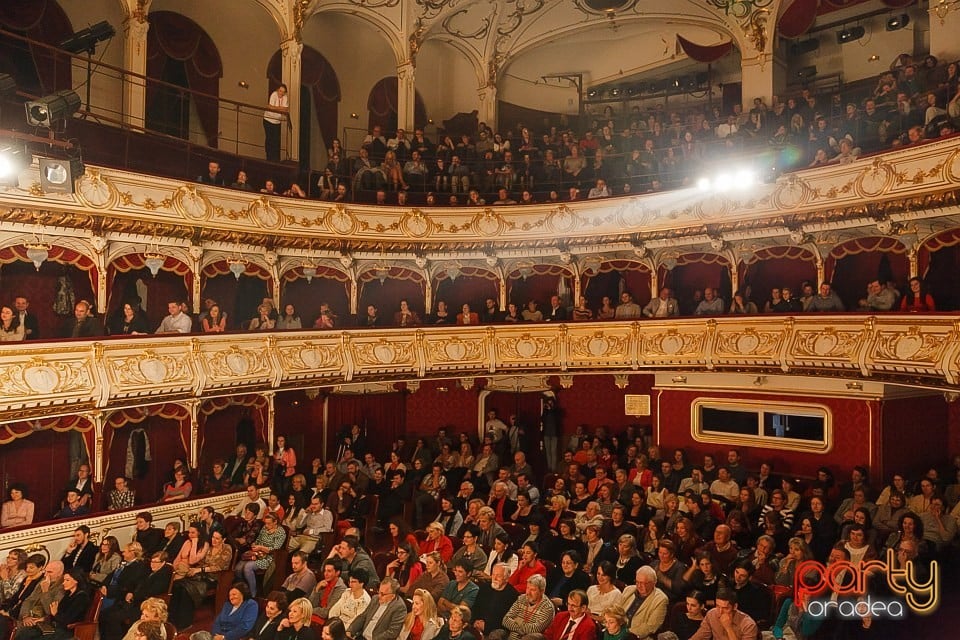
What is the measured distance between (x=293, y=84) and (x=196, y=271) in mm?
4650

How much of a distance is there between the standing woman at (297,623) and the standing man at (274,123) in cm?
929

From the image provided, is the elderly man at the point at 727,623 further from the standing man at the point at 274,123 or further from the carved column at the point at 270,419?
the standing man at the point at 274,123

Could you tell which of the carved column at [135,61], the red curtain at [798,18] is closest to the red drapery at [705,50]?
the red curtain at [798,18]

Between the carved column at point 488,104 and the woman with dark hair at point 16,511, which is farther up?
the carved column at point 488,104

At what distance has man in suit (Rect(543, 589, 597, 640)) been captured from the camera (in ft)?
18.5

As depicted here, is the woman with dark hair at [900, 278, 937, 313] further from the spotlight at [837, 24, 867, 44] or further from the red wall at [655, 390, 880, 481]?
the spotlight at [837, 24, 867, 44]

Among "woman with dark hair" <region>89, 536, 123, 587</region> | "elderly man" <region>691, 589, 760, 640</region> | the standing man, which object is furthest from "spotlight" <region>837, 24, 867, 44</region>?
"woman with dark hair" <region>89, 536, 123, 587</region>

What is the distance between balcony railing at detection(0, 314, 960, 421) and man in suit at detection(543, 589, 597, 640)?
5.41 metres

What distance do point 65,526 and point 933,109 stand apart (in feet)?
42.0

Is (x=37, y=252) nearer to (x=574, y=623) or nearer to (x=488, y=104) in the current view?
(x=574, y=623)

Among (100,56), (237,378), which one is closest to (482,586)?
(237,378)

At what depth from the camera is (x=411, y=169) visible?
1369cm

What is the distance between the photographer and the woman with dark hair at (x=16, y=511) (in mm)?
9273

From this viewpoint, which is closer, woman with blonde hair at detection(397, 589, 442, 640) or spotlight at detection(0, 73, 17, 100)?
woman with blonde hair at detection(397, 589, 442, 640)
